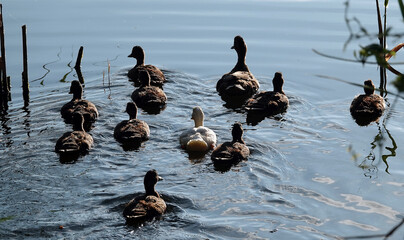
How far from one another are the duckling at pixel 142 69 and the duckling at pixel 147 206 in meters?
7.05

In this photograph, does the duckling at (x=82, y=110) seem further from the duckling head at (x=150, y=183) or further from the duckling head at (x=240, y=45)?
the duckling head at (x=240, y=45)

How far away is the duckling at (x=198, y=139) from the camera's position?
11352 mm

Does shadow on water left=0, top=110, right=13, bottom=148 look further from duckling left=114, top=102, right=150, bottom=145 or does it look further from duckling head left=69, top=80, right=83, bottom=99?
duckling left=114, top=102, right=150, bottom=145

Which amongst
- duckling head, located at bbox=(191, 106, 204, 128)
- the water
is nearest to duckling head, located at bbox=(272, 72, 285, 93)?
the water

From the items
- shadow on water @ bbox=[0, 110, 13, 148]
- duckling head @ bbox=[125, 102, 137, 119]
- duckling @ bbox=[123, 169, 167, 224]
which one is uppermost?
duckling head @ bbox=[125, 102, 137, 119]

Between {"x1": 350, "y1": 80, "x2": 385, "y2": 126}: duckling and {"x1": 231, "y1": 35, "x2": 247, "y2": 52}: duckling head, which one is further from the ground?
{"x1": 231, "y1": 35, "x2": 247, "y2": 52}: duckling head

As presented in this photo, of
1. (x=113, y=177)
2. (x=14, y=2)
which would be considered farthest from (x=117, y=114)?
(x=14, y=2)

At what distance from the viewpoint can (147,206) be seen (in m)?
8.55

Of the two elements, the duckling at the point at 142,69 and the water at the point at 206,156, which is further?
the duckling at the point at 142,69

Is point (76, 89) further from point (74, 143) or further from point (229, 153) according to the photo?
point (229, 153)

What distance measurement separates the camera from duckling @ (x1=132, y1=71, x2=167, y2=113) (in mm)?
14148

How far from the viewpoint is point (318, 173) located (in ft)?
34.4

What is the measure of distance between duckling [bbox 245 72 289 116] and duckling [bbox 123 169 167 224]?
17.5 ft

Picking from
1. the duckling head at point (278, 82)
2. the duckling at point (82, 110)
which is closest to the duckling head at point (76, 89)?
the duckling at point (82, 110)
